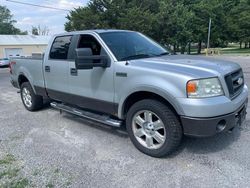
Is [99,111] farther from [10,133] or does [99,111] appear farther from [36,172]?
[10,133]

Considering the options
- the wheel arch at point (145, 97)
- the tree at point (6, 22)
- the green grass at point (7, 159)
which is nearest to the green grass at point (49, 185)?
the green grass at point (7, 159)

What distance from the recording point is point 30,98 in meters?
6.59

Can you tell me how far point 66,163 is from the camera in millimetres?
3807

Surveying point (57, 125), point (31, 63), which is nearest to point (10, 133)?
point (57, 125)

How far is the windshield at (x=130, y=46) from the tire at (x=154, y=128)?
0.94m

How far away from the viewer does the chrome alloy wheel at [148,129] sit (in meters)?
3.78

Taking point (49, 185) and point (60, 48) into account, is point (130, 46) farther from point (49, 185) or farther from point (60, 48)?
point (49, 185)

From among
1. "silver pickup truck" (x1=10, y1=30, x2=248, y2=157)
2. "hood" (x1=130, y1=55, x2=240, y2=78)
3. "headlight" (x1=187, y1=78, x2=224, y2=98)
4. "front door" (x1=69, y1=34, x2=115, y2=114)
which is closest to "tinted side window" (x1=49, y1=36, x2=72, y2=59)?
"silver pickup truck" (x1=10, y1=30, x2=248, y2=157)

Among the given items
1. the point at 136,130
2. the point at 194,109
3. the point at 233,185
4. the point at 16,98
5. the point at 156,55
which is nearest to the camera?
the point at 233,185

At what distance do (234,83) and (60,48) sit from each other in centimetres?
340

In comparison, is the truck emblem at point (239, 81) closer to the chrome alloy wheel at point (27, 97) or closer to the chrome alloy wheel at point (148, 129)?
the chrome alloy wheel at point (148, 129)

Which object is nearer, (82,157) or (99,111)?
(82,157)

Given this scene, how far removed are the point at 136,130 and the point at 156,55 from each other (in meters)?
1.42

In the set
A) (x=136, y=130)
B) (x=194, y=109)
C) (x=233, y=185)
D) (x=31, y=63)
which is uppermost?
(x=31, y=63)
